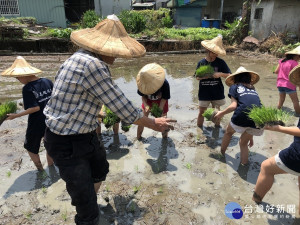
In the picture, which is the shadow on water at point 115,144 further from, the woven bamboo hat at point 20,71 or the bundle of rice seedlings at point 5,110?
the woven bamboo hat at point 20,71

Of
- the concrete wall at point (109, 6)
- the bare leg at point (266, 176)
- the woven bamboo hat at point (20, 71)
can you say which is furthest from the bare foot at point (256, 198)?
the concrete wall at point (109, 6)

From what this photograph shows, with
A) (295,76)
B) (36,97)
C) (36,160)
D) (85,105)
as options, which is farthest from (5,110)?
(295,76)

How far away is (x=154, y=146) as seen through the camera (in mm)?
4492

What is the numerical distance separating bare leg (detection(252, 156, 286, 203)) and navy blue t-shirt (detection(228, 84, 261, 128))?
78 cm

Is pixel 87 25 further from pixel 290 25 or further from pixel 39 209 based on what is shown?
pixel 39 209

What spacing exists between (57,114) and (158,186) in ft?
6.55

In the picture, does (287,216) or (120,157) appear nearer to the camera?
(287,216)

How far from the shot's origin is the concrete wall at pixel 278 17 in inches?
529

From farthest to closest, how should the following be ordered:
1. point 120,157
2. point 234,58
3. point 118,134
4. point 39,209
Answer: point 234,58 → point 118,134 → point 120,157 → point 39,209

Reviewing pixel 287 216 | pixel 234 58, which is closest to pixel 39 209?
pixel 287 216

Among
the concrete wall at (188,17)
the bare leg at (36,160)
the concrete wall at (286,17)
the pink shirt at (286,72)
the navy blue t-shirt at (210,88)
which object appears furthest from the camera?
the concrete wall at (188,17)

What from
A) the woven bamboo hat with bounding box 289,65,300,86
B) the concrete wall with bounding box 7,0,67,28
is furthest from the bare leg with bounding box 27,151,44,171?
the concrete wall with bounding box 7,0,67,28

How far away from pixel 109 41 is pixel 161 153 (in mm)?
2650

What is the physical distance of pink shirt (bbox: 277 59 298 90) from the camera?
530cm
